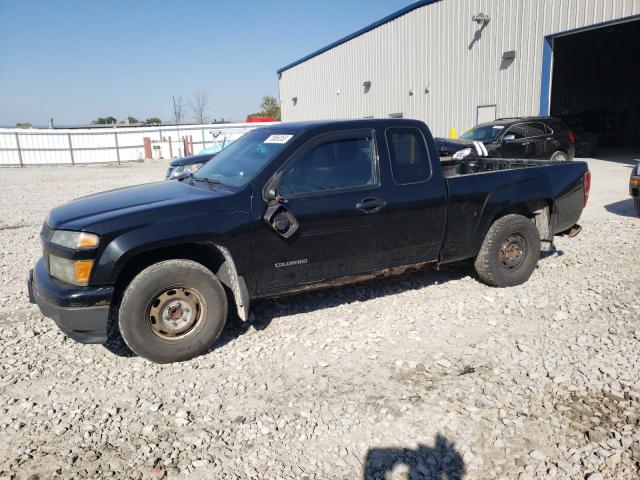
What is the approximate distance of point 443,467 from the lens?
271 cm

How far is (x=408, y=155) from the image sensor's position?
4621 millimetres

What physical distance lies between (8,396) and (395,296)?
11.4ft

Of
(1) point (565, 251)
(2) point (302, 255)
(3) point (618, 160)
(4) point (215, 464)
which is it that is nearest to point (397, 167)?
(2) point (302, 255)

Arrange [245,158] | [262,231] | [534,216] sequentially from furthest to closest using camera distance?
[534,216], [245,158], [262,231]

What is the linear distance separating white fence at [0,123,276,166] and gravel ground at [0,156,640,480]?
2482 cm

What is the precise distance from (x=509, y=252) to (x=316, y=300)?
2.13 metres

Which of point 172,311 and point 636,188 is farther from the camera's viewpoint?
point 636,188

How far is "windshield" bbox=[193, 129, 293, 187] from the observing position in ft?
13.7

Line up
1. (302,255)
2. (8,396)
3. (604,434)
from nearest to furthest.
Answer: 1. (604,434)
2. (8,396)
3. (302,255)

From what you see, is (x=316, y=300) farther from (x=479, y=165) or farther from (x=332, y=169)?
(x=479, y=165)

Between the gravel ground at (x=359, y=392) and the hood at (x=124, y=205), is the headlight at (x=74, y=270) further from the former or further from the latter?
the gravel ground at (x=359, y=392)

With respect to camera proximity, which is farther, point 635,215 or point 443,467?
point 635,215

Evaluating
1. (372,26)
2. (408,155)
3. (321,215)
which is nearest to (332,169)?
(321,215)

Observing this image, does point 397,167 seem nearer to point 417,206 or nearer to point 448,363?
point 417,206
